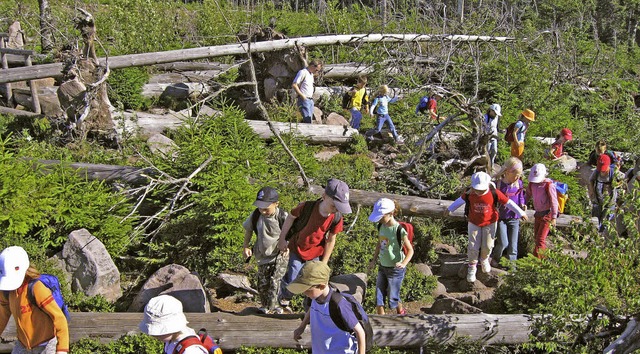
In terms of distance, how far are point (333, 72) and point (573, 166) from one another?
7.03 meters

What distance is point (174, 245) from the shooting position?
27.7 feet

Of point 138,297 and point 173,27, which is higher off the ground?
point 173,27

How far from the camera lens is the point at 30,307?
16.1ft

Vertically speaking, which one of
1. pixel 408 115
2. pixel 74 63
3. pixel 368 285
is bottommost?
pixel 368 285

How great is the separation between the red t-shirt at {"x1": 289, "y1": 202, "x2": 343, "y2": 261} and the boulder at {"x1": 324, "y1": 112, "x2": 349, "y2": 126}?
8.35 m

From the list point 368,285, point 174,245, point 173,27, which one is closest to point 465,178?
point 368,285

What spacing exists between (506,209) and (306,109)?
6.08 metres

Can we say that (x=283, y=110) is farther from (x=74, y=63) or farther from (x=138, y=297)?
(x=138, y=297)

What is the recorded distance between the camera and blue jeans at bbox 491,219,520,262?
27.4ft

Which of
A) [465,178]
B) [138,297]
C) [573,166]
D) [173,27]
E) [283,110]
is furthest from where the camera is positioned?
[173,27]

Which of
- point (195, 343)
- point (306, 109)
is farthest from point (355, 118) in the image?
point (195, 343)

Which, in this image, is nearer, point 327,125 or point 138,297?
point 138,297

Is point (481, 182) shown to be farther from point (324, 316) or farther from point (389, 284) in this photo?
point (324, 316)

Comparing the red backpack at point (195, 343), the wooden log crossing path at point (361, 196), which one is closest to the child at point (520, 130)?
the wooden log crossing path at point (361, 196)
